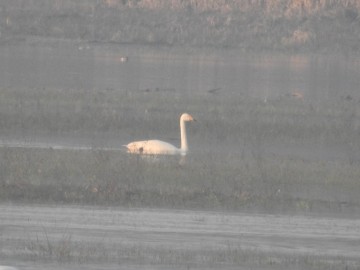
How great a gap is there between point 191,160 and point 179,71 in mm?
25594

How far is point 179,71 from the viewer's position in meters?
41.3

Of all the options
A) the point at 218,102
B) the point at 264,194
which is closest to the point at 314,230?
the point at 264,194

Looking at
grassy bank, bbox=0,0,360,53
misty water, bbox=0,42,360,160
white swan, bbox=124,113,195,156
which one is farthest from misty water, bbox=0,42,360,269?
grassy bank, bbox=0,0,360,53

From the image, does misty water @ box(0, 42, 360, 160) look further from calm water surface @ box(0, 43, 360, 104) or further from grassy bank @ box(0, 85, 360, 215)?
grassy bank @ box(0, 85, 360, 215)

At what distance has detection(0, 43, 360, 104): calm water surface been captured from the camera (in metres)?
33.8

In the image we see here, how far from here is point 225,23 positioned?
5619 cm

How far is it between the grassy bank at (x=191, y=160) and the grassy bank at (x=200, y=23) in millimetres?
28049

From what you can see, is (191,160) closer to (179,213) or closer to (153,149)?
(153,149)

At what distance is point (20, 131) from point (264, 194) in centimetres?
739

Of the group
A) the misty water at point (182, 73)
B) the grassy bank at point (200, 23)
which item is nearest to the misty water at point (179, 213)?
the misty water at point (182, 73)

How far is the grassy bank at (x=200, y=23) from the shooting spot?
53844 mm

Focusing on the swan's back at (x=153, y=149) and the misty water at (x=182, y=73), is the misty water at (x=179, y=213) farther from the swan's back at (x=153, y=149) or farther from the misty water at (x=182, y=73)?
the swan's back at (x=153, y=149)

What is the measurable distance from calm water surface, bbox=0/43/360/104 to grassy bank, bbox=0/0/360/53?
59.1 inches

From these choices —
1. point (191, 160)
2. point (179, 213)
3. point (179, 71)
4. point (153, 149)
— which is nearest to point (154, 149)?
point (153, 149)
